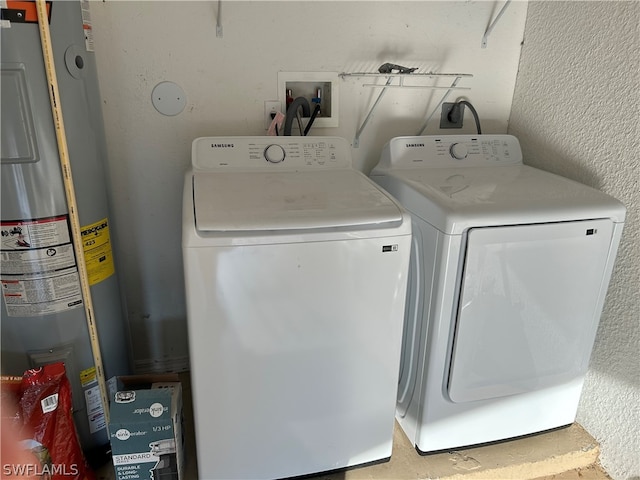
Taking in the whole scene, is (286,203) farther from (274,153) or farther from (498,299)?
(498,299)

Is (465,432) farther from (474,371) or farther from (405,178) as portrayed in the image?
(405,178)

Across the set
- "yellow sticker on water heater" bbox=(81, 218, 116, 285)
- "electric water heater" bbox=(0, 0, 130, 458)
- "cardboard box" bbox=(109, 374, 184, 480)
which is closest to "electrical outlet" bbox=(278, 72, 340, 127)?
"electric water heater" bbox=(0, 0, 130, 458)

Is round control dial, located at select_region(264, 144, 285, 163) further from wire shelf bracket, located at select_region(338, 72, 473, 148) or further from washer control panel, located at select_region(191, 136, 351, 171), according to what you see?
wire shelf bracket, located at select_region(338, 72, 473, 148)

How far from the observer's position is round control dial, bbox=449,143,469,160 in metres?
1.75

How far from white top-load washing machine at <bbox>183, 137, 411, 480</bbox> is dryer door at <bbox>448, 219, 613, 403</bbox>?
20 centimetres

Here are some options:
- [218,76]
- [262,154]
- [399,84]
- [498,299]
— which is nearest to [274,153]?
[262,154]

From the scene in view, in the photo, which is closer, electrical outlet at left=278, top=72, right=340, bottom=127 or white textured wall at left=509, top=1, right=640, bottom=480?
white textured wall at left=509, top=1, right=640, bottom=480

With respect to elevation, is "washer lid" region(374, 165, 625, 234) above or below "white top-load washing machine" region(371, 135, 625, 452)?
above

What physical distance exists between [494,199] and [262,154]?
749mm

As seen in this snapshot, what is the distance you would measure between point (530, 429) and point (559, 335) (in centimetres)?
36

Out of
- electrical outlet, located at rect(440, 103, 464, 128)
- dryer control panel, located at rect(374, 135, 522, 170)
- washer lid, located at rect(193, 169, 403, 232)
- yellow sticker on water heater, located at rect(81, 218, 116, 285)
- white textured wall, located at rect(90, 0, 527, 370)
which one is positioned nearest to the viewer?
washer lid, located at rect(193, 169, 403, 232)

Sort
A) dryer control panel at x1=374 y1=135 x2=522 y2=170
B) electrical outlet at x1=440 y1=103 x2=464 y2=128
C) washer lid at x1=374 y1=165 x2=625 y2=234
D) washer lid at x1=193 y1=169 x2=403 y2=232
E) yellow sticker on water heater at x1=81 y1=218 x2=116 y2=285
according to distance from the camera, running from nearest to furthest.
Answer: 1. washer lid at x1=193 y1=169 x2=403 y2=232
2. washer lid at x1=374 y1=165 x2=625 y2=234
3. yellow sticker on water heater at x1=81 y1=218 x2=116 y2=285
4. dryer control panel at x1=374 y1=135 x2=522 y2=170
5. electrical outlet at x1=440 y1=103 x2=464 y2=128

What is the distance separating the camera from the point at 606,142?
58.9 inches

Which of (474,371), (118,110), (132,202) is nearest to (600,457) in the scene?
(474,371)
